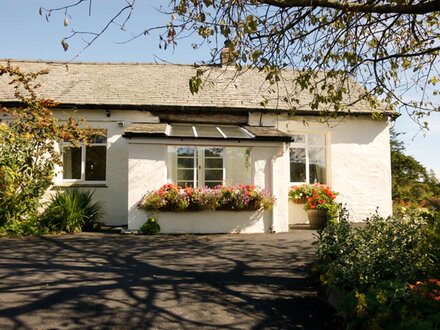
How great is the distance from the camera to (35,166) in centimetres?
1073

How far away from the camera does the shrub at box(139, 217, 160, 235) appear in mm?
10133

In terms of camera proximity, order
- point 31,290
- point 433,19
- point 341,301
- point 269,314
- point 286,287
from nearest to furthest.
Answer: point 341,301, point 269,314, point 31,290, point 286,287, point 433,19

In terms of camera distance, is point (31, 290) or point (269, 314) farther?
point (31, 290)

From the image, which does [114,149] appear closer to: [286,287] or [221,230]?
[221,230]

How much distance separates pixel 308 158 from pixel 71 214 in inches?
326

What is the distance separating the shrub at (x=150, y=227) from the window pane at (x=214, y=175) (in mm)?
2590

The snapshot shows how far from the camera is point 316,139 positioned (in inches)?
531

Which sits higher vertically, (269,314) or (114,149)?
(114,149)

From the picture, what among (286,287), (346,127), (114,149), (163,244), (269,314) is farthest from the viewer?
(346,127)

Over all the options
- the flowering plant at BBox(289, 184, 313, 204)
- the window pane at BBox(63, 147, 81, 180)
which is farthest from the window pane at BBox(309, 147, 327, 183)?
the window pane at BBox(63, 147, 81, 180)

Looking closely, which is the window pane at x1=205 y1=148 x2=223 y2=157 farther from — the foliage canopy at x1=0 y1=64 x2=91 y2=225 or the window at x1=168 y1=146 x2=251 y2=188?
the foliage canopy at x1=0 y1=64 x2=91 y2=225

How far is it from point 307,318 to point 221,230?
6252 millimetres

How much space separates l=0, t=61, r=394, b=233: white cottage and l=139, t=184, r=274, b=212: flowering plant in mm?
266

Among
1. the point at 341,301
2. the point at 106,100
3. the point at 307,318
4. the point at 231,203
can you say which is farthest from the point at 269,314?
the point at 106,100
